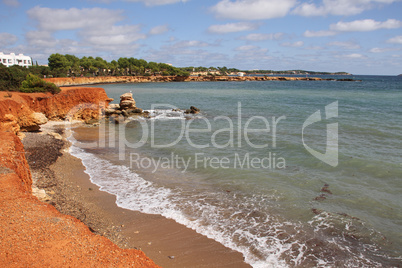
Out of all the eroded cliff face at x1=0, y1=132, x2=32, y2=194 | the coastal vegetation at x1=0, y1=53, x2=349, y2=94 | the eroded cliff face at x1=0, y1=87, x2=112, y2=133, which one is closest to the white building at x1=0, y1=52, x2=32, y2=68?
the coastal vegetation at x1=0, y1=53, x2=349, y2=94

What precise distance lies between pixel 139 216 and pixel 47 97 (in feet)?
60.6

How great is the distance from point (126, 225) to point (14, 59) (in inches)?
3859

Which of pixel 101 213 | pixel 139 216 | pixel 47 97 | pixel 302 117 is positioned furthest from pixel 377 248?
pixel 47 97

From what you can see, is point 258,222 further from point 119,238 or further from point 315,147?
point 315,147

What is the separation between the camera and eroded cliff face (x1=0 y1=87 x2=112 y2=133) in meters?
16.5

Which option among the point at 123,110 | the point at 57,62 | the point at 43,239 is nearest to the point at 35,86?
the point at 123,110

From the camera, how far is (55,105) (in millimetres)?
22422

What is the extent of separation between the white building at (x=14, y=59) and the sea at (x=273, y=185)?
3195 inches

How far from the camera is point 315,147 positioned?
1459 centimetres

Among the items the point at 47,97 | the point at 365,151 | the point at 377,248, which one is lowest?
the point at 377,248

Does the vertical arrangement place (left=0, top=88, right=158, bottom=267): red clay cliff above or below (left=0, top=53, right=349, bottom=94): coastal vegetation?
→ below

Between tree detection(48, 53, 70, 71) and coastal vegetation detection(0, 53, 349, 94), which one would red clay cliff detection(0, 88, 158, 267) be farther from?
tree detection(48, 53, 70, 71)

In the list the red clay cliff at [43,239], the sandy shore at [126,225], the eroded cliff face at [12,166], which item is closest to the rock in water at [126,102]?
the sandy shore at [126,225]

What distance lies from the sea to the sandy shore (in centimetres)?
37
